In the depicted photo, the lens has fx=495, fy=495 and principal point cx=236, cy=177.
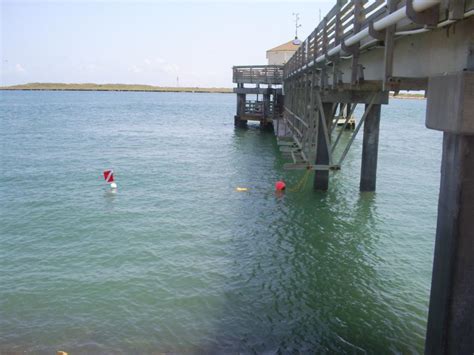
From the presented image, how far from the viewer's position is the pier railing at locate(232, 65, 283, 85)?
135ft

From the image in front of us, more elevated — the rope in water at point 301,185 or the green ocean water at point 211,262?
the rope in water at point 301,185

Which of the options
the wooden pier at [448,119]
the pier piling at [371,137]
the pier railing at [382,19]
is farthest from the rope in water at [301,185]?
the wooden pier at [448,119]

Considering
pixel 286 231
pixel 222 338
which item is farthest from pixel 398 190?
pixel 222 338

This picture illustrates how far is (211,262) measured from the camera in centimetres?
1208

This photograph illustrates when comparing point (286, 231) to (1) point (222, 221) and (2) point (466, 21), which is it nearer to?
(1) point (222, 221)

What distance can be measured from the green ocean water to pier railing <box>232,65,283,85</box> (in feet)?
60.4

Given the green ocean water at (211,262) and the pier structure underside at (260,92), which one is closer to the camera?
the green ocean water at (211,262)

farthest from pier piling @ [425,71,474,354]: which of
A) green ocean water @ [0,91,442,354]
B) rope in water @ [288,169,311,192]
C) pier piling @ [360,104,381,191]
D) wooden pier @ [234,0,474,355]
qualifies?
rope in water @ [288,169,311,192]

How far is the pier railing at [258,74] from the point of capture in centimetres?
4112

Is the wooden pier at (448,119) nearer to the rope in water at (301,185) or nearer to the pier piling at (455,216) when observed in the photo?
the pier piling at (455,216)

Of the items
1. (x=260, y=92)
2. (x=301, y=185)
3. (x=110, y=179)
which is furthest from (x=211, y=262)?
(x=260, y=92)

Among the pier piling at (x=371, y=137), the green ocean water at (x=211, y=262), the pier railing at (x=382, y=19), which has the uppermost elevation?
the pier railing at (x=382, y=19)

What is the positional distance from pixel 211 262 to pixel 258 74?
3270 cm

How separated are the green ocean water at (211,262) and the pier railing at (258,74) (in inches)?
724
